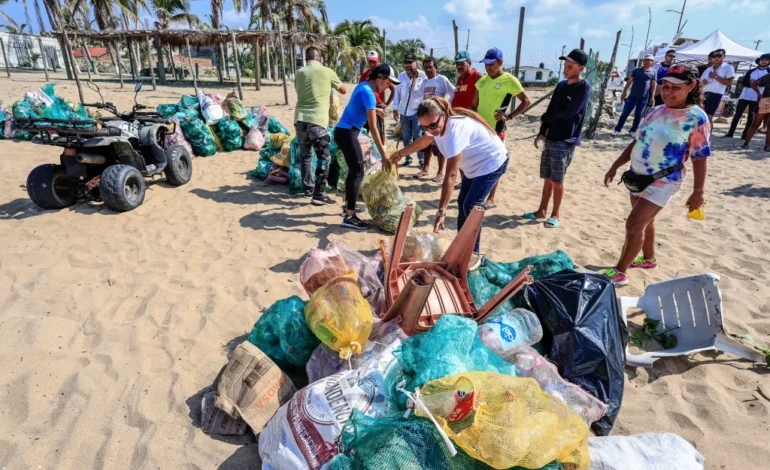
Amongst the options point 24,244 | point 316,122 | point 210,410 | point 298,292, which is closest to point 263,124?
point 316,122

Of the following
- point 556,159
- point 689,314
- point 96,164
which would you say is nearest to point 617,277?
point 689,314

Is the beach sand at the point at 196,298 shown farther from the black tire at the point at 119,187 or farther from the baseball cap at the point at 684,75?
the baseball cap at the point at 684,75

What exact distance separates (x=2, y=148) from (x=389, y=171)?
292 inches

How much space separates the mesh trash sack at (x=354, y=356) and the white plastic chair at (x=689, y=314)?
4.99 ft

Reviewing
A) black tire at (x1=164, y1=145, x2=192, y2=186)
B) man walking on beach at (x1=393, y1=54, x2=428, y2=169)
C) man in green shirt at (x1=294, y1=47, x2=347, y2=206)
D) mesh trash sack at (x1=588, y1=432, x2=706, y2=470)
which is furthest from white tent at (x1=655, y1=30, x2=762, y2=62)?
mesh trash sack at (x1=588, y1=432, x2=706, y2=470)

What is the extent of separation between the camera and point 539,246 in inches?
170

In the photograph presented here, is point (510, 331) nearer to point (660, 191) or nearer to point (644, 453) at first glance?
point (644, 453)

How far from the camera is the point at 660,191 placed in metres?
3.20

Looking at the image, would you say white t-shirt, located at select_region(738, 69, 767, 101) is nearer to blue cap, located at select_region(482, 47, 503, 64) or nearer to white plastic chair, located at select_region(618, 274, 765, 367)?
blue cap, located at select_region(482, 47, 503, 64)

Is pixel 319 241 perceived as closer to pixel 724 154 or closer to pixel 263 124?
pixel 263 124

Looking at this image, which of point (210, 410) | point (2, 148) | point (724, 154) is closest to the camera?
point (210, 410)

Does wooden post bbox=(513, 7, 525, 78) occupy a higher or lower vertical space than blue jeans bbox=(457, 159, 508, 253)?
higher

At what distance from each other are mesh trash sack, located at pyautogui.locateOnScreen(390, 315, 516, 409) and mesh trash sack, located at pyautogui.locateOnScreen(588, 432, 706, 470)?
471mm

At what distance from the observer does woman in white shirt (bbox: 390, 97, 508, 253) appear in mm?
3041
